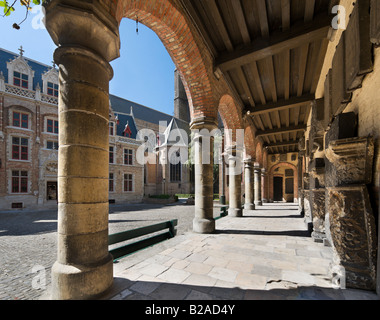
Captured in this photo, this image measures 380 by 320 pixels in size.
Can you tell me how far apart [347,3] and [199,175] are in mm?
4045

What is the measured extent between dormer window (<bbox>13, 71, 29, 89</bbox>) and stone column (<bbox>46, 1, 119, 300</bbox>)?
17266 millimetres

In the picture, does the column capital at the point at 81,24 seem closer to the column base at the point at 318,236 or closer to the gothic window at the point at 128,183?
the column base at the point at 318,236

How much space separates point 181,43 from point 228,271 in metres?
4.34

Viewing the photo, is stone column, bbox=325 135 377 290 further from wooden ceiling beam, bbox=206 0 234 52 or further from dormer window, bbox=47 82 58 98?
dormer window, bbox=47 82 58 98

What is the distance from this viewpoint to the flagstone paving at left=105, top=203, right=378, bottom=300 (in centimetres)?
198

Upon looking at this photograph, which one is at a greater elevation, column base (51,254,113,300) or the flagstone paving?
column base (51,254,113,300)

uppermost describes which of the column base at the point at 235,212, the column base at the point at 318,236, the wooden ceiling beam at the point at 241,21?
the wooden ceiling beam at the point at 241,21

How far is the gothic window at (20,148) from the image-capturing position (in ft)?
42.9

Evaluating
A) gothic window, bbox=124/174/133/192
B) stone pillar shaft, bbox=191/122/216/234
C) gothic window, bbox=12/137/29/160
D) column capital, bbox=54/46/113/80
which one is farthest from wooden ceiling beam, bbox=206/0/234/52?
gothic window, bbox=124/174/133/192

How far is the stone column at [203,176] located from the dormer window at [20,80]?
16.7 metres

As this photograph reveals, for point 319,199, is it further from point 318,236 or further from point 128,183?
point 128,183

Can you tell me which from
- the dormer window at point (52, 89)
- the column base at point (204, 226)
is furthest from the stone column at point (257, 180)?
the dormer window at point (52, 89)

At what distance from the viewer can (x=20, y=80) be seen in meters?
13.9
